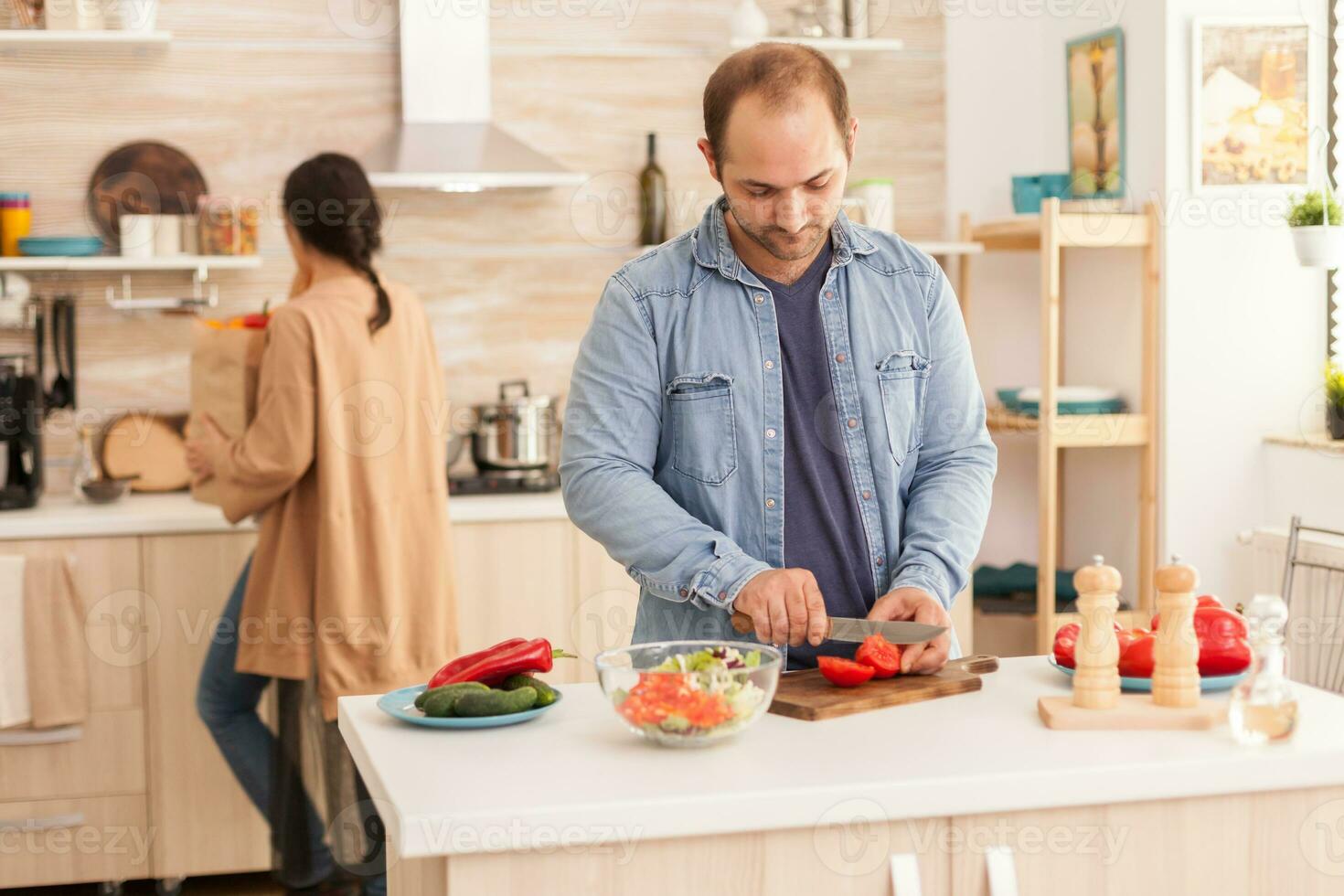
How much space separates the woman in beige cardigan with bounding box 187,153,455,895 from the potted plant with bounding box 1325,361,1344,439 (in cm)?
199

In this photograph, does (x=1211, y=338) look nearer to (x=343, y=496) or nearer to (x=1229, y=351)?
(x=1229, y=351)

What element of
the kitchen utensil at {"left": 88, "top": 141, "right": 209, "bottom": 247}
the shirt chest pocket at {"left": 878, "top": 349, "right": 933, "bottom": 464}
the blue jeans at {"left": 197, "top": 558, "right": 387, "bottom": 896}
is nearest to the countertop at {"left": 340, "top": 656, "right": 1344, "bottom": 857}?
the shirt chest pocket at {"left": 878, "top": 349, "right": 933, "bottom": 464}

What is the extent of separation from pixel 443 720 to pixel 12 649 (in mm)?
2056

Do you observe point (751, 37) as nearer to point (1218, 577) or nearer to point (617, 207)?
point (617, 207)

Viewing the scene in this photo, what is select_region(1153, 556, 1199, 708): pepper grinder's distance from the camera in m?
1.49

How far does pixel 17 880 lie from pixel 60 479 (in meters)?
1.00

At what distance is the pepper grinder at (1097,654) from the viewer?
149 cm

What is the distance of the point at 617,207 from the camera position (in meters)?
3.96

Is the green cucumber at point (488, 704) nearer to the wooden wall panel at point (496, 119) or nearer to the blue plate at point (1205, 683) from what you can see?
the blue plate at point (1205, 683)

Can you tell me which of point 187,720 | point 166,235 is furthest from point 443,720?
point 166,235

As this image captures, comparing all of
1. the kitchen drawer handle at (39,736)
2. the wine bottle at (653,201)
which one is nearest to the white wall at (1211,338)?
the wine bottle at (653,201)

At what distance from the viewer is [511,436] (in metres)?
3.64

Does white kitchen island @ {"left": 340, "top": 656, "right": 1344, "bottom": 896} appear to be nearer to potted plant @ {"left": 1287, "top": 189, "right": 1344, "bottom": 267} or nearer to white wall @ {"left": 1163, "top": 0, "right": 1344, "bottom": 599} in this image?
potted plant @ {"left": 1287, "top": 189, "right": 1344, "bottom": 267}

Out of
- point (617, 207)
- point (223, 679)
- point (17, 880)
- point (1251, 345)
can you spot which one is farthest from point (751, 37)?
point (17, 880)
